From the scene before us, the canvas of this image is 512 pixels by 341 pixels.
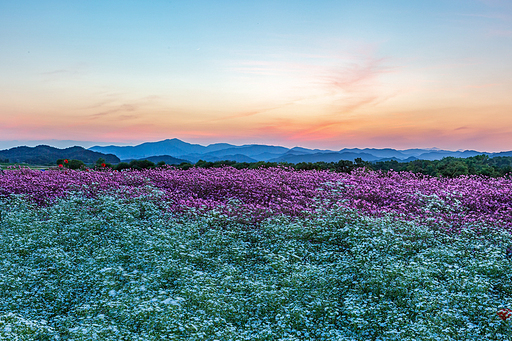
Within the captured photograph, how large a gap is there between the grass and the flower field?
4 centimetres

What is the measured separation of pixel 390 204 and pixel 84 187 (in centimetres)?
1331

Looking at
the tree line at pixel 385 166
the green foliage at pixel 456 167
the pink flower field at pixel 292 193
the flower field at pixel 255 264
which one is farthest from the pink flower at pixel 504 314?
the green foliage at pixel 456 167

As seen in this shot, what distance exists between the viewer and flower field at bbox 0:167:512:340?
5828 mm

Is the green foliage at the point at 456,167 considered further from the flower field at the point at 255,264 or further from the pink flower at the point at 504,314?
the pink flower at the point at 504,314

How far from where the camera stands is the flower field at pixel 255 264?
5828mm

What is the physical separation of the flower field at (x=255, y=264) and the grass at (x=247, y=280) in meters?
0.04

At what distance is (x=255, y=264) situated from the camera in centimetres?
882

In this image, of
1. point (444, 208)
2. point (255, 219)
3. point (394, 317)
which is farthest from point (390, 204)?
point (394, 317)

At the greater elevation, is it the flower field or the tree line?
the tree line

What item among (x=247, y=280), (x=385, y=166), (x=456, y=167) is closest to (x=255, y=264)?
(x=247, y=280)

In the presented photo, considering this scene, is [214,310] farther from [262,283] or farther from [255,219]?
[255,219]

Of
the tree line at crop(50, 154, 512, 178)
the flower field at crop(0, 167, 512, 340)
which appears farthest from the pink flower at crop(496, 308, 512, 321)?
the tree line at crop(50, 154, 512, 178)

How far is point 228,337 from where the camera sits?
17.6 feet

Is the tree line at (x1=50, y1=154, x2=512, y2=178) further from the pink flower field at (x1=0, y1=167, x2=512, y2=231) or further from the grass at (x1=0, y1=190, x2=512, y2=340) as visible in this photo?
the grass at (x1=0, y1=190, x2=512, y2=340)
